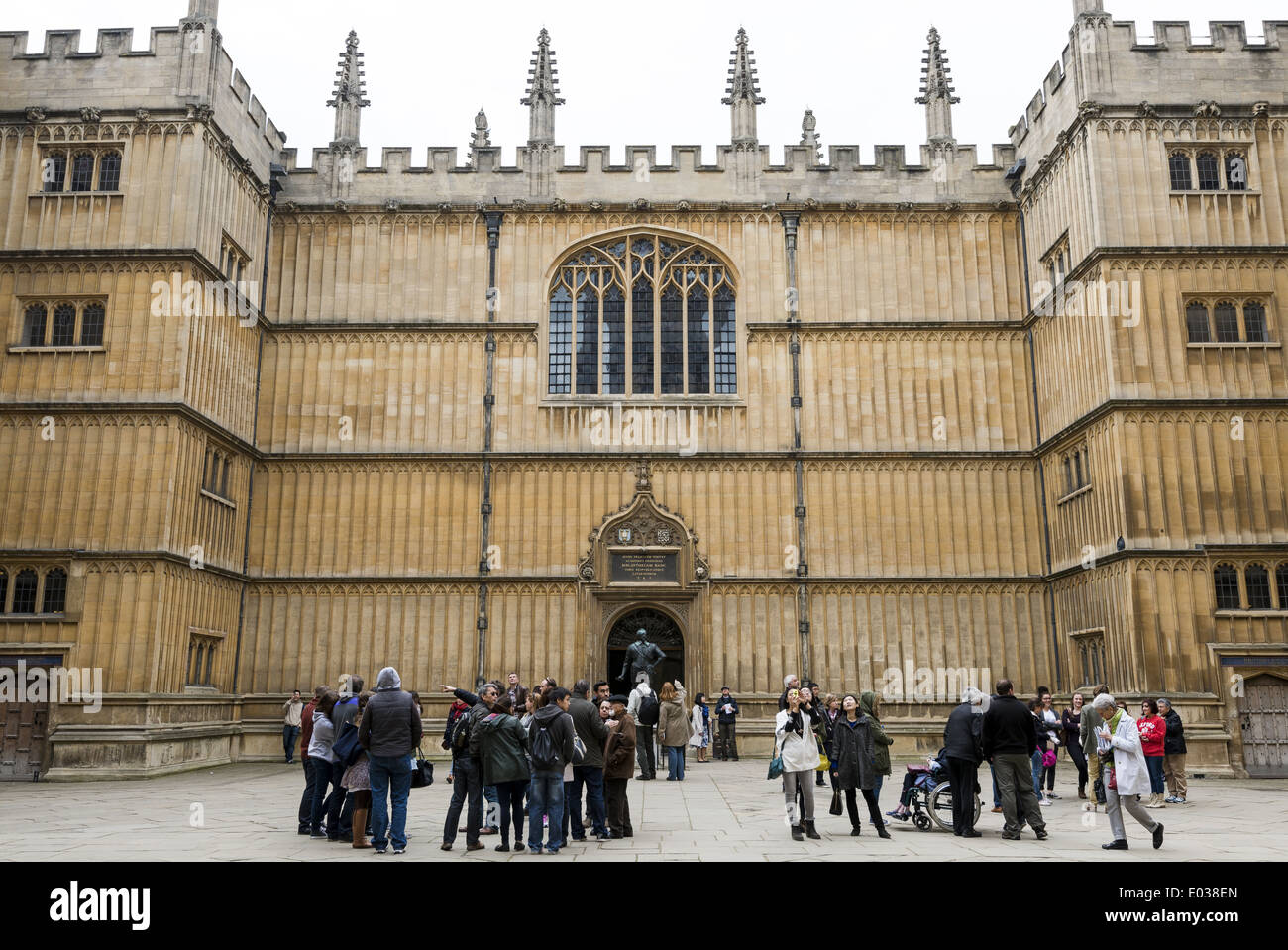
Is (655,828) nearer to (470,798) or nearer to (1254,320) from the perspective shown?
(470,798)

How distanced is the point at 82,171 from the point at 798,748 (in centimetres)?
1912

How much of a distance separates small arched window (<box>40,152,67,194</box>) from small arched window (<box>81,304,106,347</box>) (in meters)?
2.72

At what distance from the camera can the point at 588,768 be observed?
1141 cm

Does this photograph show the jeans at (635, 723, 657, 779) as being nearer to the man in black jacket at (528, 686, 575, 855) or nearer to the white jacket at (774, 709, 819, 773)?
the white jacket at (774, 709, 819, 773)

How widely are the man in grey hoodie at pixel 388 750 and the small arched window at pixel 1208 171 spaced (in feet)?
62.9

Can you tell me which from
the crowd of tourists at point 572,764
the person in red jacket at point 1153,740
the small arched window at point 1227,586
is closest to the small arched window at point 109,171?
the crowd of tourists at point 572,764

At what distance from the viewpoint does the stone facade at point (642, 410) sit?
19.8m

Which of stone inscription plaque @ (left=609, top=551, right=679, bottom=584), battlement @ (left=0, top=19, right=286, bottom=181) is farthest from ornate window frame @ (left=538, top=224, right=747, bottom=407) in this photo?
battlement @ (left=0, top=19, right=286, bottom=181)

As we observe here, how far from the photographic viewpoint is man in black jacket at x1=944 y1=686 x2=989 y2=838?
1172 centimetres

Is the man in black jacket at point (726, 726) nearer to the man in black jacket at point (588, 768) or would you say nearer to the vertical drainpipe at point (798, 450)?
the vertical drainpipe at point (798, 450)

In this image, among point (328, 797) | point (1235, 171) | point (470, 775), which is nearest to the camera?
point (470, 775)

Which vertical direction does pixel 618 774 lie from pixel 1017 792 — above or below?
above

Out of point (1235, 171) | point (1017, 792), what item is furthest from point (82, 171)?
point (1235, 171)

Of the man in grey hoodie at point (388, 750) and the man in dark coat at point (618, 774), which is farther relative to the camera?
the man in dark coat at point (618, 774)
